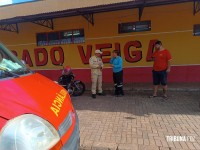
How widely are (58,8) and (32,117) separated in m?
9.57

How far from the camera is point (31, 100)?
202 cm

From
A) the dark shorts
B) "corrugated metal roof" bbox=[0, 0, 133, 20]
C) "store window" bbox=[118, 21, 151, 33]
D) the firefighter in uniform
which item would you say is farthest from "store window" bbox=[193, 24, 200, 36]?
the firefighter in uniform

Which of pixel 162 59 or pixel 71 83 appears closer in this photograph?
pixel 162 59

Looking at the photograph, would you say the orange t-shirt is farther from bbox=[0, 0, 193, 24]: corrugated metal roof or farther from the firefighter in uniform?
the firefighter in uniform

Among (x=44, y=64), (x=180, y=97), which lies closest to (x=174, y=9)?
(x=180, y=97)

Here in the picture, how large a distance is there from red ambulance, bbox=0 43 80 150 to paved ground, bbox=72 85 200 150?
197 cm

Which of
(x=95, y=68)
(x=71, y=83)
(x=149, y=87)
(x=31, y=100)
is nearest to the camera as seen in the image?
(x=31, y=100)

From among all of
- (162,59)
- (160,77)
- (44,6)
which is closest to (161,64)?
(162,59)

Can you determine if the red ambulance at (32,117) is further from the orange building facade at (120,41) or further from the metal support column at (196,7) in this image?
the metal support column at (196,7)

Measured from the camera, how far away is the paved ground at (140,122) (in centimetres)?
414

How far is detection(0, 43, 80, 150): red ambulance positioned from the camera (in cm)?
164

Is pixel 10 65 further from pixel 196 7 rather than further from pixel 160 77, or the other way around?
pixel 196 7

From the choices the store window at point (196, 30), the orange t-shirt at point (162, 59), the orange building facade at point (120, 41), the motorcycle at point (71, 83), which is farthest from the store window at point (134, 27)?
the motorcycle at point (71, 83)

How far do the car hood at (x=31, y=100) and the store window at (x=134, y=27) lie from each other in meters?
7.39
